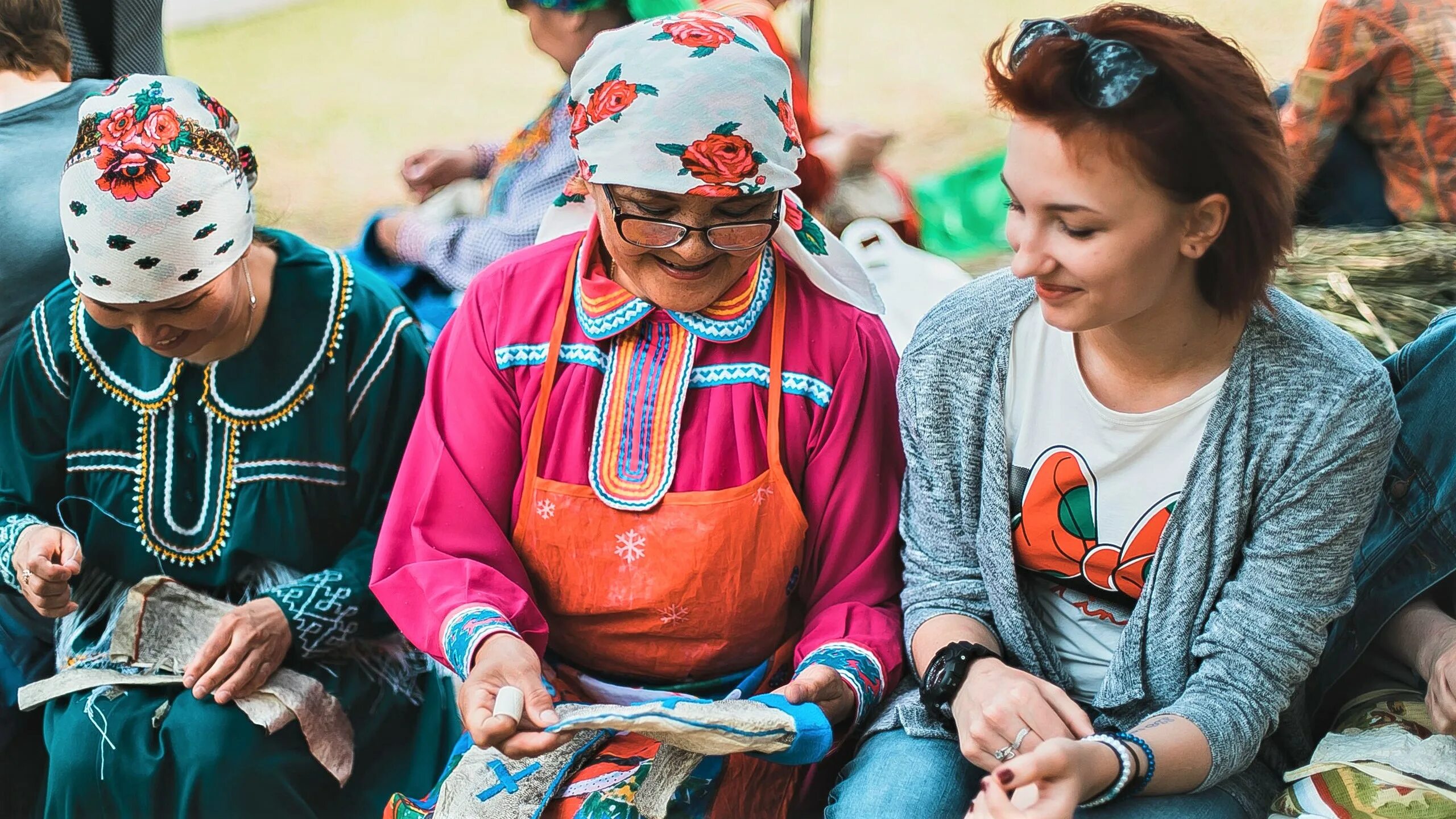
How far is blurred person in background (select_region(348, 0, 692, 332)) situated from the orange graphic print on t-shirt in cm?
156

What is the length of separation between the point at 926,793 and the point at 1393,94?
205cm

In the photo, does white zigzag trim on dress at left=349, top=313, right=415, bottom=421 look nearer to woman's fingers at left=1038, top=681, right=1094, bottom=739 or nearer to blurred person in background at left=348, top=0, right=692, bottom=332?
blurred person in background at left=348, top=0, right=692, bottom=332

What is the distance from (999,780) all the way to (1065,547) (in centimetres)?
44

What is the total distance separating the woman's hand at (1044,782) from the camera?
5.46 feet

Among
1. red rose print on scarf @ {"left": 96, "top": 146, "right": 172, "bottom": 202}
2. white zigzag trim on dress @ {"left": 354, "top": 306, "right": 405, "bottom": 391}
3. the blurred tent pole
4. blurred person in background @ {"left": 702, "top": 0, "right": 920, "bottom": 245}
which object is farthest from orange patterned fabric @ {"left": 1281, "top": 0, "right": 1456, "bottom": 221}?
red rose print on scarf @ {"left": 96, "top": 146, "right": 172, "bottom": 202}

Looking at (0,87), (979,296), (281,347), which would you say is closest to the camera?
(979,296)

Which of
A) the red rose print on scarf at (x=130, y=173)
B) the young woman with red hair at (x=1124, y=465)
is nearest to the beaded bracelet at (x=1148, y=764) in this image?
the young woman with red hair at (x=1124, y=465)

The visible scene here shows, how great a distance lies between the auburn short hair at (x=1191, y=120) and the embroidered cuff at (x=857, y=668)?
757mm

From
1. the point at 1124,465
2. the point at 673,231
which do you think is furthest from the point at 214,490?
the point at 1124,465

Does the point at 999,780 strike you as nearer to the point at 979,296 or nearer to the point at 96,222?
the point at 979,296

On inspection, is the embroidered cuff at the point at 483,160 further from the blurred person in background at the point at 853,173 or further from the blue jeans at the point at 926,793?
the blue jeans at the point at 926,793

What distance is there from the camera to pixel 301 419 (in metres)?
2.45

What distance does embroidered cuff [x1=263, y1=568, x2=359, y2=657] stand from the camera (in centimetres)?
238

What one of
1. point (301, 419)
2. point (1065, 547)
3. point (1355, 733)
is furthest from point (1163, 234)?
point (301, 419)
